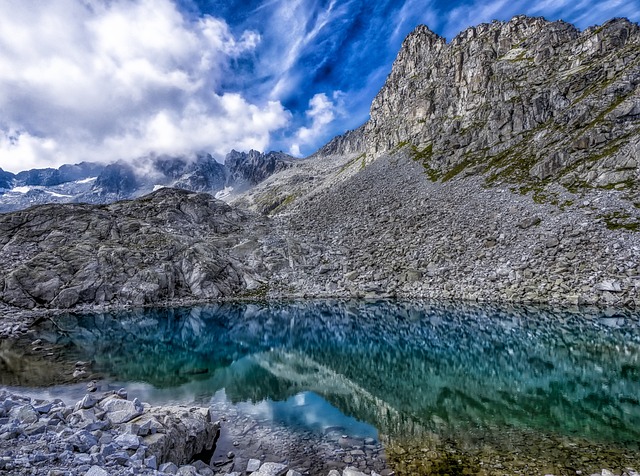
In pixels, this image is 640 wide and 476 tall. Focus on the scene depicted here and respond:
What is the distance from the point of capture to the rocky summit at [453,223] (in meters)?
42.4

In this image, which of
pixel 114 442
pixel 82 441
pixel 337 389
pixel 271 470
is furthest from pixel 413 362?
pixel 82 441

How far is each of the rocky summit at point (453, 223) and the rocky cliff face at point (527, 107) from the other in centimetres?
39

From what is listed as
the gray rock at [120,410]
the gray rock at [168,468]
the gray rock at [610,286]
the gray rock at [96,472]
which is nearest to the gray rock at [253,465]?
the gray rock at [168,468]

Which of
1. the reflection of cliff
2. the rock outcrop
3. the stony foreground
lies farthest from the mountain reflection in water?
the rock outcrop

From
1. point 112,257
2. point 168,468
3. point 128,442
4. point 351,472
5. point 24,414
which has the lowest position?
point 351,472

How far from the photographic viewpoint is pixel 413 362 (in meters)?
23.3

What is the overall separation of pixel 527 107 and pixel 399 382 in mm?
81366

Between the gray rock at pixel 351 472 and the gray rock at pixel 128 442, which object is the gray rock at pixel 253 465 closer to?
the gray rock at pixel 351 472

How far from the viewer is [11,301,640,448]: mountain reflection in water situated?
48.5 feet

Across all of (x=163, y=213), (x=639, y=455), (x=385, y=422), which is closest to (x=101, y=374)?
(x=385, y=422)

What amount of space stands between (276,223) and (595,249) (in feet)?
200

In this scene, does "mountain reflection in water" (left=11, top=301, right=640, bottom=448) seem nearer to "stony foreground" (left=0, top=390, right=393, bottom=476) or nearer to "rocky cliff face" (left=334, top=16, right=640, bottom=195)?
"stony foreground" (left=0, top=390, right=393, bottom=476)

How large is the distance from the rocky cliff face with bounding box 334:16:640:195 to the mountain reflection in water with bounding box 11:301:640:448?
34445mm

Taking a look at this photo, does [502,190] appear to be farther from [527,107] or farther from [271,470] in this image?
[271,470]
